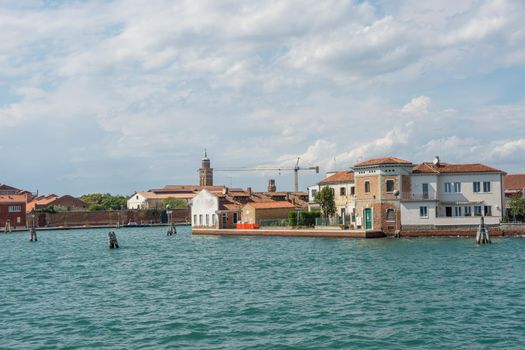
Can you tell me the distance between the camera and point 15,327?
22594mm

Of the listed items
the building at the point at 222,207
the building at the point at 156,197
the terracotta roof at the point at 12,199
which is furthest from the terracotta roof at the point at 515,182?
the terracotta roof at the point at 12,199

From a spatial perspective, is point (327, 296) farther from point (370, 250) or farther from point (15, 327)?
point (370, 250)

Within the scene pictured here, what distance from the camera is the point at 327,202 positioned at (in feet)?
229

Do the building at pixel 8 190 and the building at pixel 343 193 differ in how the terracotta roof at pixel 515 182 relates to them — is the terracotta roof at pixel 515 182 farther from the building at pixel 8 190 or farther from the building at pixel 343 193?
the building at pixel 8 190

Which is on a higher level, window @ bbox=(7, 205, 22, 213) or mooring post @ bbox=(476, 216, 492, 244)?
window @ bbox=(7, 205, 22, 213)

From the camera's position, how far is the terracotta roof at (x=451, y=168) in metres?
61.7

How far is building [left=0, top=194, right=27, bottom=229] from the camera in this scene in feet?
373

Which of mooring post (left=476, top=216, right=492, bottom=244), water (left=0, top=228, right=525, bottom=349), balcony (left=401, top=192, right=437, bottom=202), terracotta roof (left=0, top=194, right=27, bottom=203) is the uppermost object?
terracotta roof (left=0, top=194, right=27, bottom=203)

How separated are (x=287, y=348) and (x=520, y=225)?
4493 centimetres

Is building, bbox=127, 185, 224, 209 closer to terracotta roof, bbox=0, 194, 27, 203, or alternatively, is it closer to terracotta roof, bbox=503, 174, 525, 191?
terracotta roof, bbox=0, 194, 27, 203

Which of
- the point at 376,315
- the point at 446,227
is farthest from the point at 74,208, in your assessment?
the point at 376,315

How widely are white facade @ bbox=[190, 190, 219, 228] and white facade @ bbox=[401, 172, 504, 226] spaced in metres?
27.3

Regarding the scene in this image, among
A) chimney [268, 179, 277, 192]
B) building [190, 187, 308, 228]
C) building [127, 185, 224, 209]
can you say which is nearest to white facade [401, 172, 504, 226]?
building [190, 187, 308, 228]

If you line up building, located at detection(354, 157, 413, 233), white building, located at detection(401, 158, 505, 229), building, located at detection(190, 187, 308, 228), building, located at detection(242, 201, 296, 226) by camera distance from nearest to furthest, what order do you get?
building, located at detection(354, 157, 413, 233) < white building, located at detection(401, 158, 505, 229) < building, located at detection(242, 201, 296, 226) < building, located at detection(190, 187, 308, 228)
